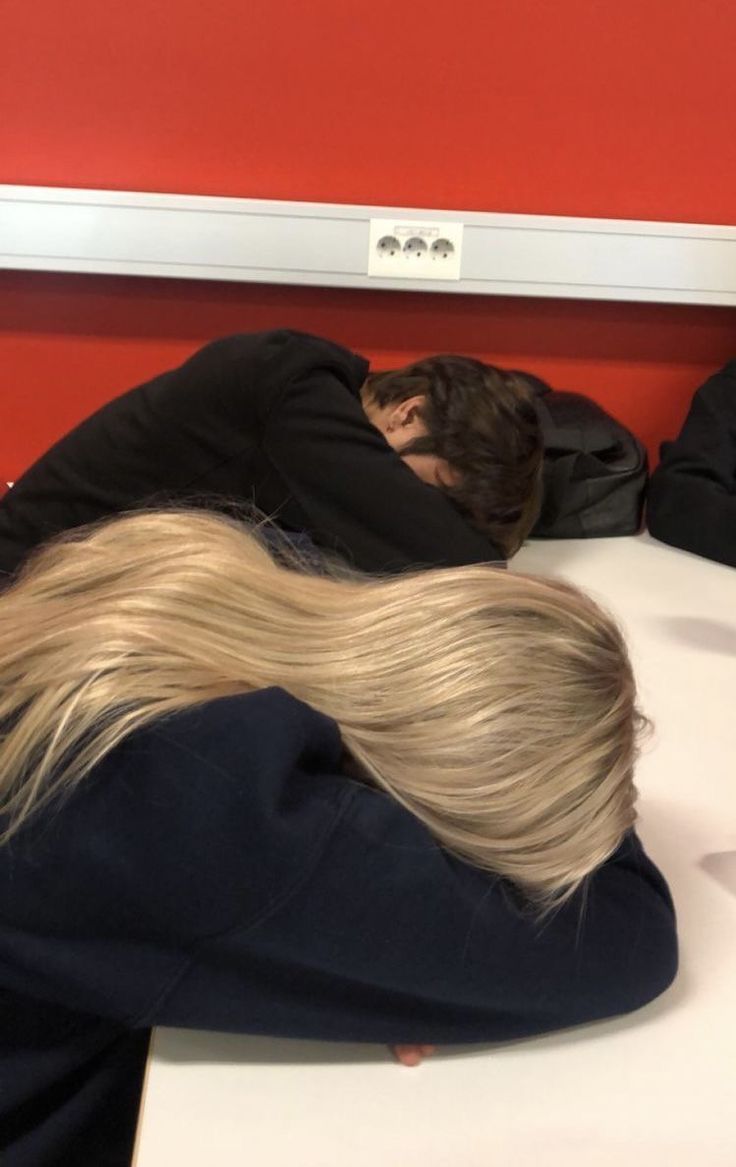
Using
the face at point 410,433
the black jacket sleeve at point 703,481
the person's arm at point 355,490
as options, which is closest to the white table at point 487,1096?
the person's arm at point 355,490

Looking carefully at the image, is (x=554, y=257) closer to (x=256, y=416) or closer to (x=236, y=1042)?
(x=256, y=416)

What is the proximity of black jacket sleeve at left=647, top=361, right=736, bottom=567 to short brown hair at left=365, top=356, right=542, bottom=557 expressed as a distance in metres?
0.29

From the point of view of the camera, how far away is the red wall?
1.57m

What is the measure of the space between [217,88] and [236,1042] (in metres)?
1.41

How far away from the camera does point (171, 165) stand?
5.30 ft

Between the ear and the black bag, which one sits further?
the black bag

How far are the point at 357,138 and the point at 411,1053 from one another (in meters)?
1.40

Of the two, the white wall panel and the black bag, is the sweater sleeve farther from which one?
the white wall panel

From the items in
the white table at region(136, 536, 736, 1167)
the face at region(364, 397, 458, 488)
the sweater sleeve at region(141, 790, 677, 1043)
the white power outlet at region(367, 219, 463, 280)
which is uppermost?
the white power outlet at region(367, 219, 463, 280)

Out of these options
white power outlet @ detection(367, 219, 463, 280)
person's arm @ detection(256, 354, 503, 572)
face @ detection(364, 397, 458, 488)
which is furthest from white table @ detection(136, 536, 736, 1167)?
white power outlet @ detection(367, 219, 463, 280)

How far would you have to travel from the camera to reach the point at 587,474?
156 cm

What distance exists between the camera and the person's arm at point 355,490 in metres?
1.17

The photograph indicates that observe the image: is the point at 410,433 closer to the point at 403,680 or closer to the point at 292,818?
the point at 403,680

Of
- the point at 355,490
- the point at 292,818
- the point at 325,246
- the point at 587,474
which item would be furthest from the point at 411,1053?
the point at 325,246
